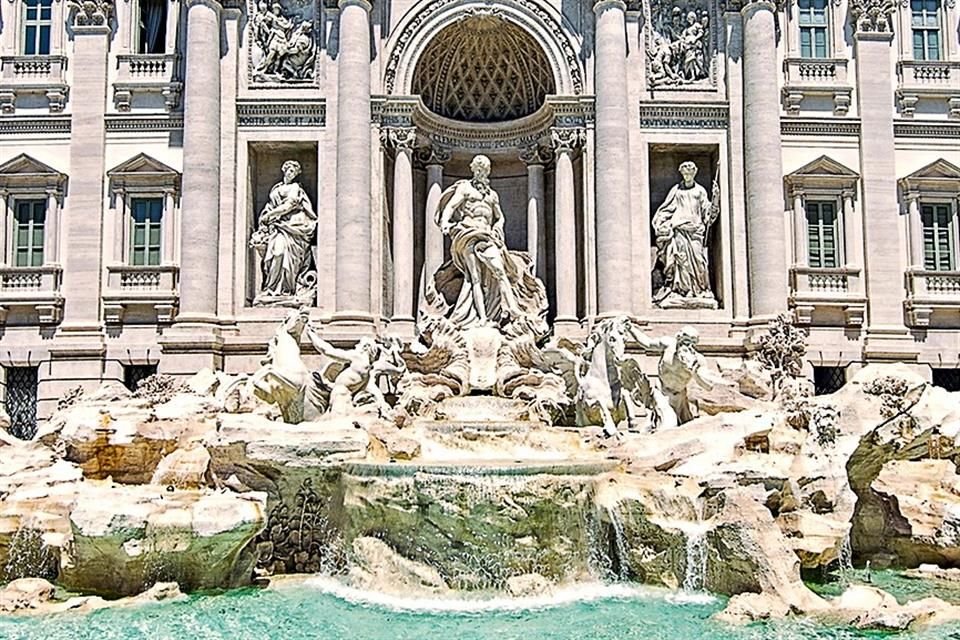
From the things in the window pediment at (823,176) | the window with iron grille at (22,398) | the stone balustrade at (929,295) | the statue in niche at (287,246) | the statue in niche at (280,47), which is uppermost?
the statue in niche at (280,47)

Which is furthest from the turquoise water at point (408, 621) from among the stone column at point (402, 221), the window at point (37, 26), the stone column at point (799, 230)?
the window at point (37, 26)

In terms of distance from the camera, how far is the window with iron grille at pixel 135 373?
23.0 metres

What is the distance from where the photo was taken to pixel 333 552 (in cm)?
1512

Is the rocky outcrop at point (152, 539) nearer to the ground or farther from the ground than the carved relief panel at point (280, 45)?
nearer to the ground

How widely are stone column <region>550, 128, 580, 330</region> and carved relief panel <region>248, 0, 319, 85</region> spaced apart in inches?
245

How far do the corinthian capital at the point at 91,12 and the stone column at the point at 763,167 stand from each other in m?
15.5

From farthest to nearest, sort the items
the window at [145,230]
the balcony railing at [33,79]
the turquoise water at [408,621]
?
the balcony railing at [33,79], the window at [145,230], the turquoise water at [408,621]

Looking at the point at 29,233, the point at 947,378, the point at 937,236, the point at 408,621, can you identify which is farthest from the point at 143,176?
the point at 947,378

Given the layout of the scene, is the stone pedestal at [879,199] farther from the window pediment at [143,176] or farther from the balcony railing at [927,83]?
the window pediment at [143,176]

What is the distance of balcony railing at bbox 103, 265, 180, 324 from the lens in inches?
900

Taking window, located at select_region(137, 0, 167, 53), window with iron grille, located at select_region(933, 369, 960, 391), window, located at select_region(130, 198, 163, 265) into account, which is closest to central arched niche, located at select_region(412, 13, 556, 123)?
window, located at select_region(137, 0, 167, 53)

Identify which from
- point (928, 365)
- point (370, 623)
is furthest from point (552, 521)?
point (928, 365)

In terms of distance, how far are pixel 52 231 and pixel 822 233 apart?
1858cm

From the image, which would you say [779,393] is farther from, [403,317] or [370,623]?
[370,623]
